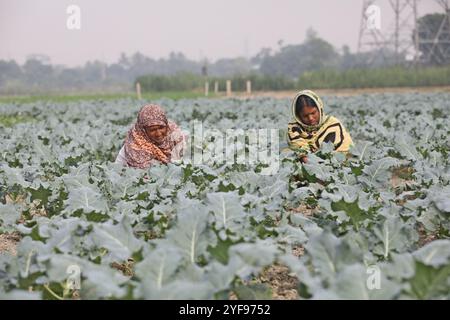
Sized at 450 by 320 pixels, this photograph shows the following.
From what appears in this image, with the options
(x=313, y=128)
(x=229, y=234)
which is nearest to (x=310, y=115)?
(x=313, y=128)

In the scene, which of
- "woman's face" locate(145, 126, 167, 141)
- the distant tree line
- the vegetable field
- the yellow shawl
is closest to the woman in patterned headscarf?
"woman's face" locate(145, 126, 167, 141)

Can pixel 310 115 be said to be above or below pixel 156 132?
above

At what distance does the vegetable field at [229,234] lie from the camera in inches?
85.1

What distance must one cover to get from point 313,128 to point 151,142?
1.64m

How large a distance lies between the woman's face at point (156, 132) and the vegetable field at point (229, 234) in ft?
2.34

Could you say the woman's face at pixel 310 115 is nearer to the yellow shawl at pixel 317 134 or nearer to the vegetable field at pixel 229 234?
the yellow shawl at pixel 317 134

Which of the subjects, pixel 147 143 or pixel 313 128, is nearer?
pixel 147 143

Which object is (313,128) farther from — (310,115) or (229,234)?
(229,234)

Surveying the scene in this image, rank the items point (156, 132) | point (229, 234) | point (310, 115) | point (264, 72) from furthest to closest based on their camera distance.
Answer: point (264, 72) < point (310, 115) < point (156, 132) < point (229, 234)

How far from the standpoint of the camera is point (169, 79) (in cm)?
4106

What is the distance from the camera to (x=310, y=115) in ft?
20.4

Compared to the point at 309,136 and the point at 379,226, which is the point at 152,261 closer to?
the point at 379,226

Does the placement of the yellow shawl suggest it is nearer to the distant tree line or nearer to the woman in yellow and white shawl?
the woman in yellow and white shawl

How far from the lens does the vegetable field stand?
7.09 feet
